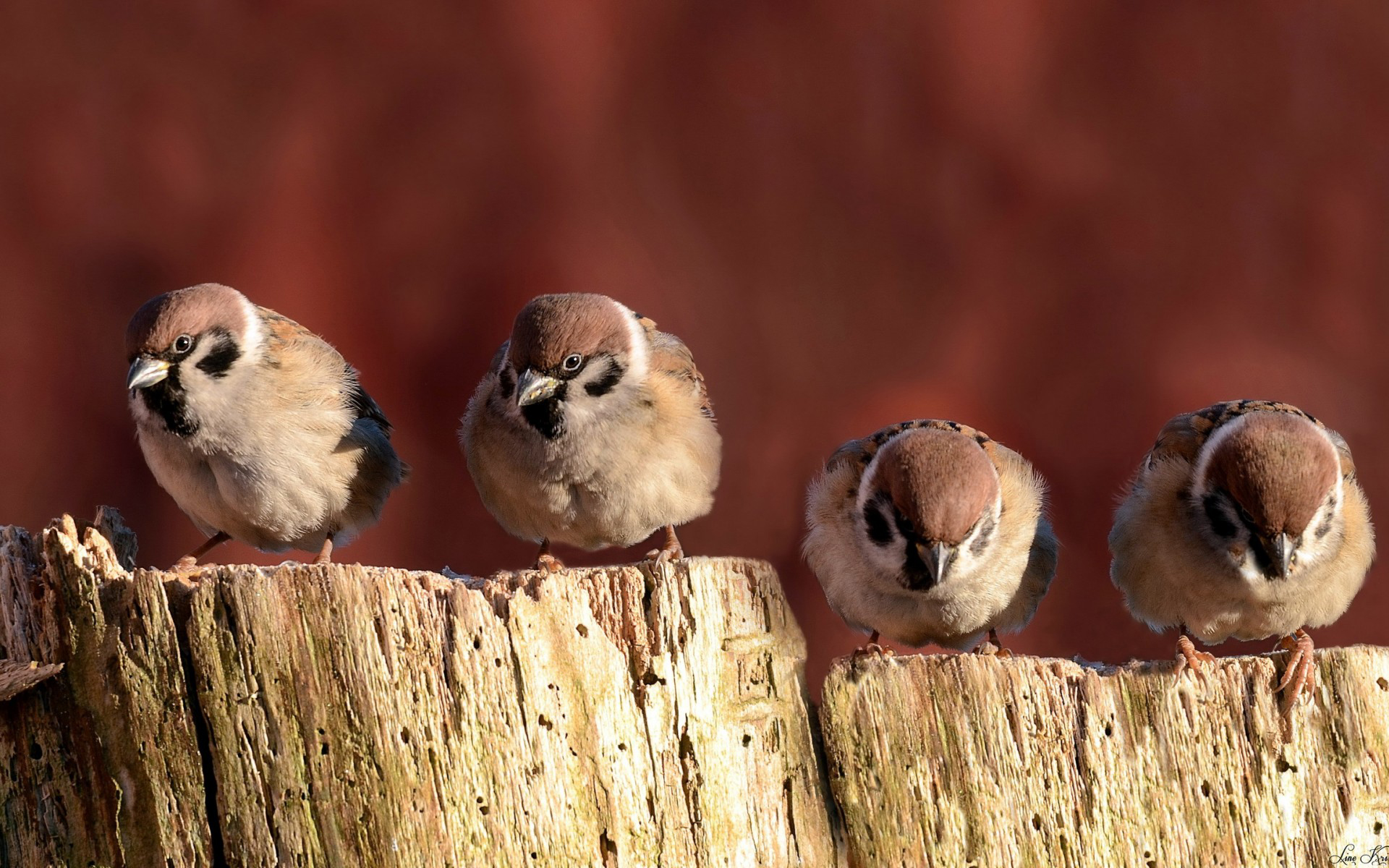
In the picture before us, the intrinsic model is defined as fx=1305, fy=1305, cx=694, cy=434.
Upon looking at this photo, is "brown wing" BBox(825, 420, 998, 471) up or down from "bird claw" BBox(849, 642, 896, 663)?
up

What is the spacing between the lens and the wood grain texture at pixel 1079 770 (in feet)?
7.89

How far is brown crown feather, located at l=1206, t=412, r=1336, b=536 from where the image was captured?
2879mm

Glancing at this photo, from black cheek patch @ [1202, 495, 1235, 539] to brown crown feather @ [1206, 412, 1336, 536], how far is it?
0.24 ft

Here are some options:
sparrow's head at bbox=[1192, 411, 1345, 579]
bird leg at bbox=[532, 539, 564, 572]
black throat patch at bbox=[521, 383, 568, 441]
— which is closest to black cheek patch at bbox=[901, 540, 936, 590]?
sparrow's head at bbox=[1192, 411, 1345, 579]

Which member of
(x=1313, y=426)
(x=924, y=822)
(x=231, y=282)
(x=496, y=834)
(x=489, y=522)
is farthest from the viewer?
(x=489, y=522)

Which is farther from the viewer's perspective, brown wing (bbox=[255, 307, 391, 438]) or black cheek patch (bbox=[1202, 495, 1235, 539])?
brown wing (bbox=[255, 307, 391, 438])

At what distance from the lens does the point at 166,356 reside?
10.4 ft

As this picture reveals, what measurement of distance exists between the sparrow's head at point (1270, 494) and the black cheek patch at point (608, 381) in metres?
1.44

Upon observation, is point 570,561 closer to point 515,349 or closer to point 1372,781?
point 515,349

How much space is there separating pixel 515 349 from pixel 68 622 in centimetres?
125

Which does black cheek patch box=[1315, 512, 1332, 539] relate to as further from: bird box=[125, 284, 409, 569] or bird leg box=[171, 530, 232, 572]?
bird leg box=[171, 530, 232, 572]

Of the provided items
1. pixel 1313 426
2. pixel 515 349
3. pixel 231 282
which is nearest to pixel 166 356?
pixel 231 282

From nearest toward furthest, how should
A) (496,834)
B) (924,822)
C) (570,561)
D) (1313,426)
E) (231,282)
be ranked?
(496,834), (924,822), (1313,426), (231,282), (570,561)

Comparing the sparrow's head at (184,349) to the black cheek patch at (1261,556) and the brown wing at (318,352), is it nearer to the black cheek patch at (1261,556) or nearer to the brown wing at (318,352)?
the brown wing at (318,352)
